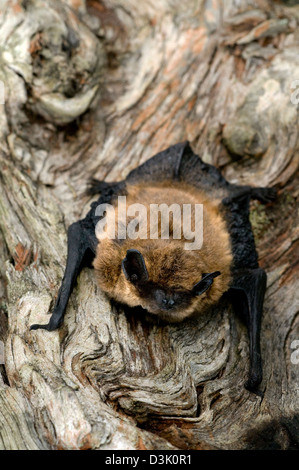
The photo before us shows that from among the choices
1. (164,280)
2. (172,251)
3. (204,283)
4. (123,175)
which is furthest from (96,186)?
(204,283)

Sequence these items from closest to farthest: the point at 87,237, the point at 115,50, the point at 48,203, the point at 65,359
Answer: the point at 65,359, the point at 87,237, the point at 48,203, the point at 115,50

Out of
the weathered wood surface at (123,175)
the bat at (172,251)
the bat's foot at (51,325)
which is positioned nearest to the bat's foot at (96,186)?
the weathered wood surface at (123,175)

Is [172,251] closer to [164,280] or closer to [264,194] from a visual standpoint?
[164,280]

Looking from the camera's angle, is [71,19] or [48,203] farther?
[71,19]

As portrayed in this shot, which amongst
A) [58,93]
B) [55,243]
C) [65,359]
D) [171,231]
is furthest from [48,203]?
[65,359]

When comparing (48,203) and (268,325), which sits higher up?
(48,203)

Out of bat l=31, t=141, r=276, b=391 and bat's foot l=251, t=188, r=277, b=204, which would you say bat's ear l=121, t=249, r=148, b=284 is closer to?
bat l=31, t=141, r=276, b=391

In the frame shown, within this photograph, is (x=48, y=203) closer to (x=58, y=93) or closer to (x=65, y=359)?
(x=58, y=93)
